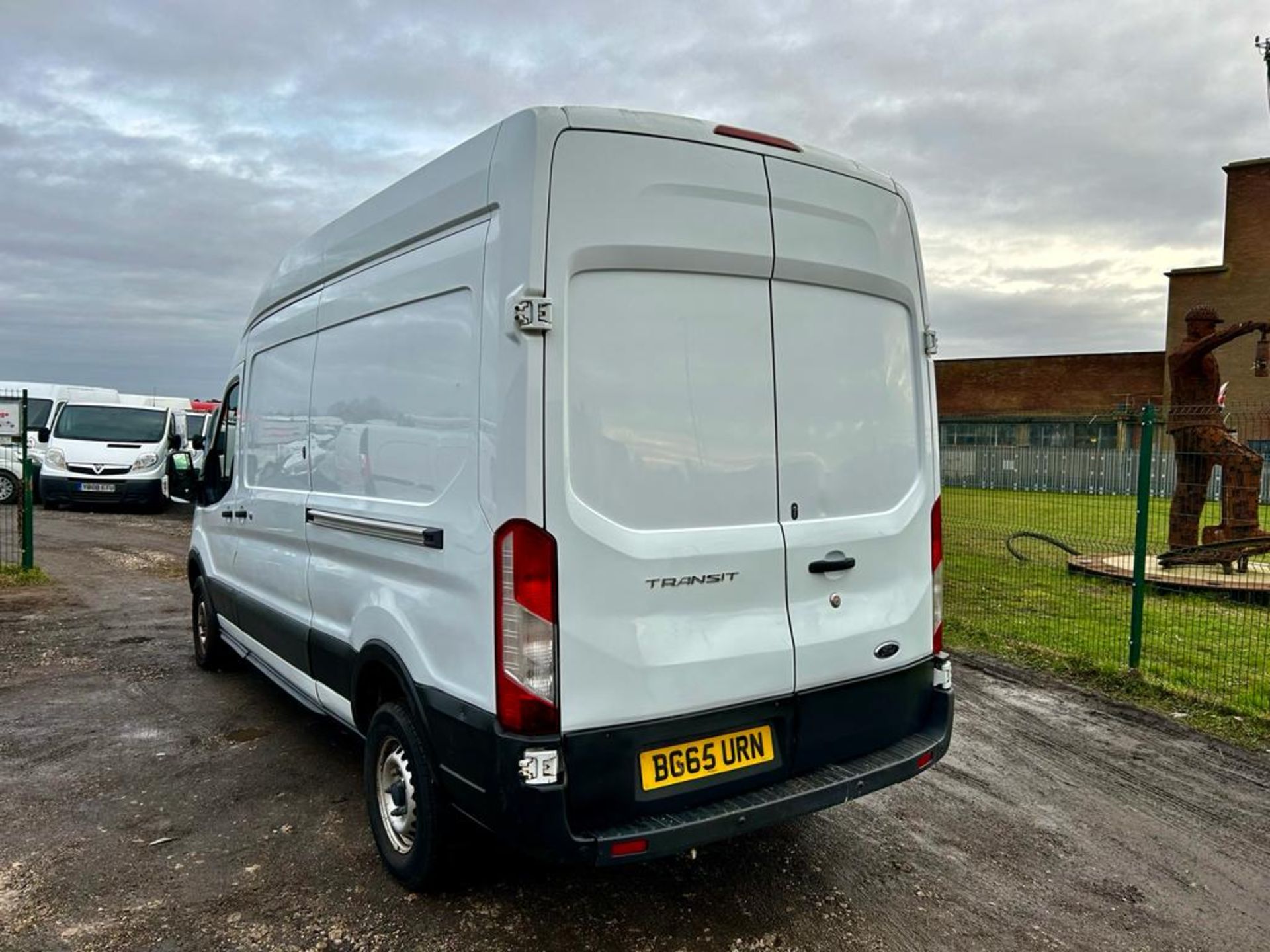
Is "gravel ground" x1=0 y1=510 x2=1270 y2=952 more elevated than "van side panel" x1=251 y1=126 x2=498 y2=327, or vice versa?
"van side panel" x1=251 y1=126 x2=498 y2=327

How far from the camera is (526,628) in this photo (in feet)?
8.49

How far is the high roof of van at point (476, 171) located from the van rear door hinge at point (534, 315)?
1.34ft

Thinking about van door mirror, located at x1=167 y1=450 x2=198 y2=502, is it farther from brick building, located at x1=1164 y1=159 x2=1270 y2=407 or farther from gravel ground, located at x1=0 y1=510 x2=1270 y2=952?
brick building, located at x1=1164 y1=159 x2=1270 y2=407

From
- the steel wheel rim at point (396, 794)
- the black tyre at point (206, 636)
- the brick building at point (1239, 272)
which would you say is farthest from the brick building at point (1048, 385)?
the steel wheel rim at point (396, 794)

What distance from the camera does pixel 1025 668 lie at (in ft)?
20.7

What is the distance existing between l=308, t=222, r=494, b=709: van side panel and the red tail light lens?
0.90m

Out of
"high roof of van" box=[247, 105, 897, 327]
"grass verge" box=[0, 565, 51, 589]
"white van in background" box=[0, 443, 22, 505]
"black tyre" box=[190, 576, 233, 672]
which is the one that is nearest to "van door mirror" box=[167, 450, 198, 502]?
"black tyre" box=[190, 576, 233, 672]

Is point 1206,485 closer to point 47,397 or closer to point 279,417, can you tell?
point 279,417

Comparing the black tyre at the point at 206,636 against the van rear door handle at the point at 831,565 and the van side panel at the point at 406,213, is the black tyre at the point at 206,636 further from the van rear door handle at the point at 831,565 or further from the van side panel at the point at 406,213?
the van rear door handle at the point at 831,565

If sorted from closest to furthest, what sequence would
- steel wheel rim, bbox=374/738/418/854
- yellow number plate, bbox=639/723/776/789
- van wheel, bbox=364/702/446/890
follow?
yellow number plate, bbox=639/723/776/789 < van wheel, bbox=364/702/446/890 < steel wheel rim, bbox=374/738/418/854

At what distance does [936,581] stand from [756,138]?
1885 millimetres

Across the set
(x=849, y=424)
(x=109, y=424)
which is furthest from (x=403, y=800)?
(x=109, y=424)

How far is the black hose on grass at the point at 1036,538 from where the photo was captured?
8.62 metres

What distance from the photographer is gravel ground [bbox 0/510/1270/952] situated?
9.82 ft
